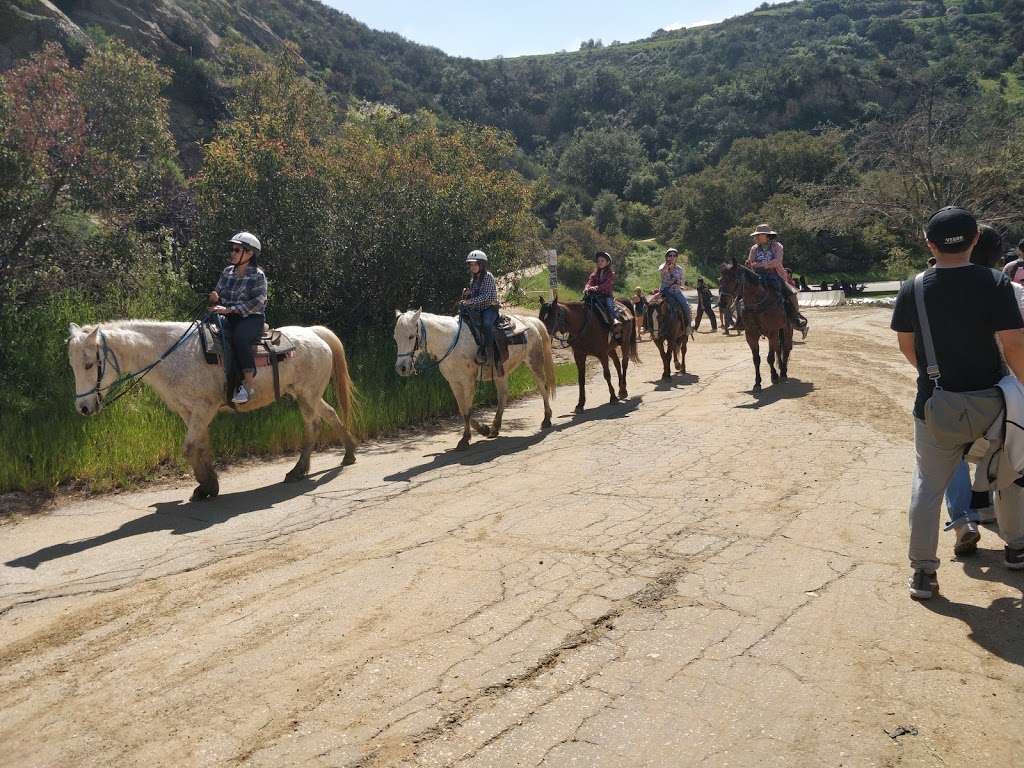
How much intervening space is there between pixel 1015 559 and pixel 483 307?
7681 millimetres

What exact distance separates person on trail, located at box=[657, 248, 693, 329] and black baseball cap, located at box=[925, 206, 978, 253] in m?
12.0

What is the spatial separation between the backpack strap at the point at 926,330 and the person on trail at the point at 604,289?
31.7 feet

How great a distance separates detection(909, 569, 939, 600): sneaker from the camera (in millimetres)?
4864

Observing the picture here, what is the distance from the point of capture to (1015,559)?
16.9 feet

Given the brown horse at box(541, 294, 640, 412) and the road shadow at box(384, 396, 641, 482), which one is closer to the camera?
the road shadow at box(384, 396, 641, 482)

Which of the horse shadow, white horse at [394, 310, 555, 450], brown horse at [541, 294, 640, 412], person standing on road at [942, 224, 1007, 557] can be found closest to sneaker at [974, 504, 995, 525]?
person standing on road at [942, 224, 1007, 557]

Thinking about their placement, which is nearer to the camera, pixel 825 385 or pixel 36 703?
pixel 36 703

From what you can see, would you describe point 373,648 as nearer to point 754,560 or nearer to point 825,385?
point 754,560

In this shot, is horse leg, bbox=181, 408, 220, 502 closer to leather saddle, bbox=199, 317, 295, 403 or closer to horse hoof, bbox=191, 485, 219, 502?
horse hoof, bbox=191, 485, 219, 502

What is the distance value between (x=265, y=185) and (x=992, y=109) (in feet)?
190

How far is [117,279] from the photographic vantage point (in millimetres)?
12984

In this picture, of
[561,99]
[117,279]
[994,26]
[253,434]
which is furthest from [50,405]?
[994,26]

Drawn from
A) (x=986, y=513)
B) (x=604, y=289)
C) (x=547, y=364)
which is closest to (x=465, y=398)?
(x=547, y=364)

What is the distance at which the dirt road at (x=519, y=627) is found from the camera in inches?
144
